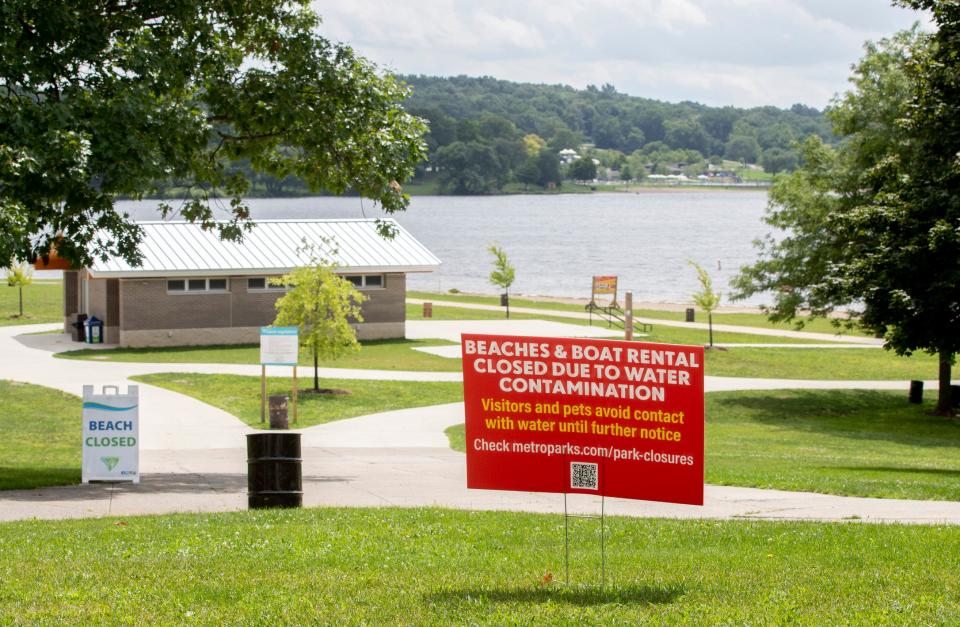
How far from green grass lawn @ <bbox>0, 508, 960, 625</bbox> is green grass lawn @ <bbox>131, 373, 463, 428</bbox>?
1350cm

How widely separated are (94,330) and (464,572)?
30.9m

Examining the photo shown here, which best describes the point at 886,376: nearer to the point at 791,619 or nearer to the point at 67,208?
the point at 67,208

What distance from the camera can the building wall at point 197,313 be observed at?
36.7 metres

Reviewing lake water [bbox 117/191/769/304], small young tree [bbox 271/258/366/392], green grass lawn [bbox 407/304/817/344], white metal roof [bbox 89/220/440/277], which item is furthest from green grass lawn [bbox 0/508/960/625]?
lake water [bbox 117/191/769/304]

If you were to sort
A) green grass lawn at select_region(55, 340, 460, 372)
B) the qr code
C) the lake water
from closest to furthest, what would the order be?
the qr code, green grass lawn at select_region(55, 340, 460, 372), the lake water

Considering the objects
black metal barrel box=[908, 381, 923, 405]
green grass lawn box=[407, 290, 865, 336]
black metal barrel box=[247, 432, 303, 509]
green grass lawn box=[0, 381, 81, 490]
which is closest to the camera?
black metal barrel box=[247, 432, 303, 509]

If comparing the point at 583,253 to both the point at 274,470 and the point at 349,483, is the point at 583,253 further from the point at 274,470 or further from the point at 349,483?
the point at 274,470

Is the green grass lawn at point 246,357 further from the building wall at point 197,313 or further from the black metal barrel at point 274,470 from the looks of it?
the black metal barrel at point 274,470

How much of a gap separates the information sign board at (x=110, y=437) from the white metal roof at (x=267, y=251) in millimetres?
20093

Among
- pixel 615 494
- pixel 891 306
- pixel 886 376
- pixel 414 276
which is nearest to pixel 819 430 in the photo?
pixel 891 306

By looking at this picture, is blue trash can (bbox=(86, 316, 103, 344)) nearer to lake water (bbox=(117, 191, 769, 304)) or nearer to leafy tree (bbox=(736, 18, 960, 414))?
leafy tree (bbox=(736, 18, 960, 414))

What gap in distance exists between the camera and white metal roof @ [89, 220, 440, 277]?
36688 mm

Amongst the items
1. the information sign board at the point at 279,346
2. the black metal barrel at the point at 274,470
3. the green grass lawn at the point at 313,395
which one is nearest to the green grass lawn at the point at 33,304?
the green grass lawn at the point at 313,395

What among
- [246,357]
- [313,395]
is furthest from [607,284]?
[313,395]
